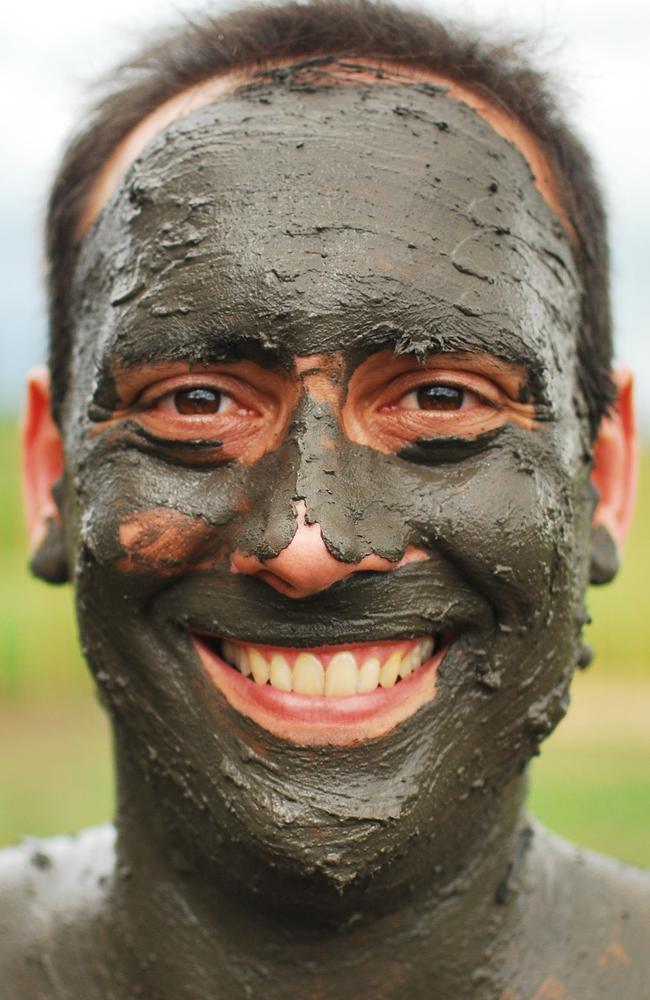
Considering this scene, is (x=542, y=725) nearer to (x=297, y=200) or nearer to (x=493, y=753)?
(x=493, y=753)

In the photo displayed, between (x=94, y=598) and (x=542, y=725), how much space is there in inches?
30.5

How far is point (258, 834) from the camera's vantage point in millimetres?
2014

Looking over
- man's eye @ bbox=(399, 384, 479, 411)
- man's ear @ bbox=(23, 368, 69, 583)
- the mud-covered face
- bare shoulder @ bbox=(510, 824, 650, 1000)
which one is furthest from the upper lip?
bare shoulder @ bbox=(510, 824, 650, 1000)

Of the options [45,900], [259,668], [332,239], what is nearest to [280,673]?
[259,668]

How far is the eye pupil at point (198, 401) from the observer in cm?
217

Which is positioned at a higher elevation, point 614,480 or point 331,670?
point 614,480

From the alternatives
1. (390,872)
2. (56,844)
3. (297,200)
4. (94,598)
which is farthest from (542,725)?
(56,844)

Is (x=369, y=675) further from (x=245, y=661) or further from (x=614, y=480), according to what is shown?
(x=614, y=480)

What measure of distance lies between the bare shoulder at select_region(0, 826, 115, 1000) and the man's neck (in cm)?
20


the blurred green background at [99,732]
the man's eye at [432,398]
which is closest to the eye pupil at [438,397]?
the man's eye at [432,398]

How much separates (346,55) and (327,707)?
115 cm

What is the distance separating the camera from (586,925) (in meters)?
2.52

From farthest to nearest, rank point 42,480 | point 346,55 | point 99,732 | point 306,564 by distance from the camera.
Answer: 1. point 99,732
2. point 42,480
3. point 346,55
4. point 306,564

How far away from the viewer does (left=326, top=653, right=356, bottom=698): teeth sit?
2.06 m
